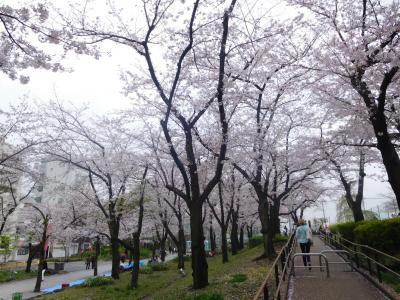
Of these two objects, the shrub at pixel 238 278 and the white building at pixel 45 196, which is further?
the white building at pixel 45 196

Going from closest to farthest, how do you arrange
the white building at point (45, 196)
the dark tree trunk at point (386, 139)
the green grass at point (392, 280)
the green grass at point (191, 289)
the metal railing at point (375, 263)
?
the green grass at point (392, 280), the dark tree trunk at point (386, 139), the metal railing at point (375, 263), the green grass at point (191, 289), the white building at point (45, 196)

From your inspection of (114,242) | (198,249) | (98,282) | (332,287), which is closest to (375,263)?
(332,287)

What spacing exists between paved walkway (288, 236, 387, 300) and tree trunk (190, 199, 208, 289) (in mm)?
2469

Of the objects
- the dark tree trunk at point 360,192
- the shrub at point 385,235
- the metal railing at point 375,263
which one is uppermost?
the dark tree trunk at point 360,192

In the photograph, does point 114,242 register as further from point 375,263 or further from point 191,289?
point 375,263

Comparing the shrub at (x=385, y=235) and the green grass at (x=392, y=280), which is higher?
the shrub at (x=385, y=235)

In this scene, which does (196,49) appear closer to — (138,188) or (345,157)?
(138,188)

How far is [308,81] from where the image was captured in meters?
11.5

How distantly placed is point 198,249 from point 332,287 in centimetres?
355

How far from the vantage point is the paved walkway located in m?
7.08

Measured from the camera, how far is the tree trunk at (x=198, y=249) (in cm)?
942

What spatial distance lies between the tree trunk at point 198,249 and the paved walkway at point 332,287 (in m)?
2.47

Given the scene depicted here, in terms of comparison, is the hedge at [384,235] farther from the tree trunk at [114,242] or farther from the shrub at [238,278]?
the tree trunk at [114,242]

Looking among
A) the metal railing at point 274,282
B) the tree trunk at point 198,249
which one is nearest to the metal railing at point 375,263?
the metal railing at point 274,282
